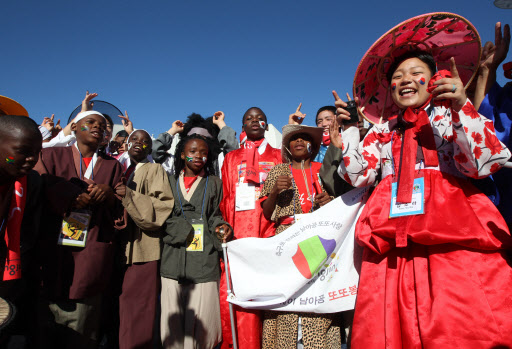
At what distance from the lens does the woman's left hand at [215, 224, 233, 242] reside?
3.48m

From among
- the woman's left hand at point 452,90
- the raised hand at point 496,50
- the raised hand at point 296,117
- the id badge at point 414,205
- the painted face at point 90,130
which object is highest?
the raised hand at point 296,117

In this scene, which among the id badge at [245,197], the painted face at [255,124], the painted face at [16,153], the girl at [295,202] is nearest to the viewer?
the painted face at [16,153]

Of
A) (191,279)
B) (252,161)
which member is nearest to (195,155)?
(252,161)

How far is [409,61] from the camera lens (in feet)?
7.88

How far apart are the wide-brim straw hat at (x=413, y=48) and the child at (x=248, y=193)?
1.57 meters

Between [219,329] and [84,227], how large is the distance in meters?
1.79

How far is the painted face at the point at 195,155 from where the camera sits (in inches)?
162

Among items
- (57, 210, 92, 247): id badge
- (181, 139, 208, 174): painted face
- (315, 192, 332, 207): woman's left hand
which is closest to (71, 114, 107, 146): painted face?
(57, 210, 92, 247): id badge

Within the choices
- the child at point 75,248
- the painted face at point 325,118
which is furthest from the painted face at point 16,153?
the painted face at point 325,118

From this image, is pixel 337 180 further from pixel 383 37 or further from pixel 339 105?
pixel 383 37

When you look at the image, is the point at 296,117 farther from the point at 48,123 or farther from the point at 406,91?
the point at 48,123

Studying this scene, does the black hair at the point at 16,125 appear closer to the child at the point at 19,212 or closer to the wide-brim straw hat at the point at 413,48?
the child at the point at 19,212

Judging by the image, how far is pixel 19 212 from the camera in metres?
2.61

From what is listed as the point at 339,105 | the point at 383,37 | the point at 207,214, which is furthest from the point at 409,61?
the point at 207,214
